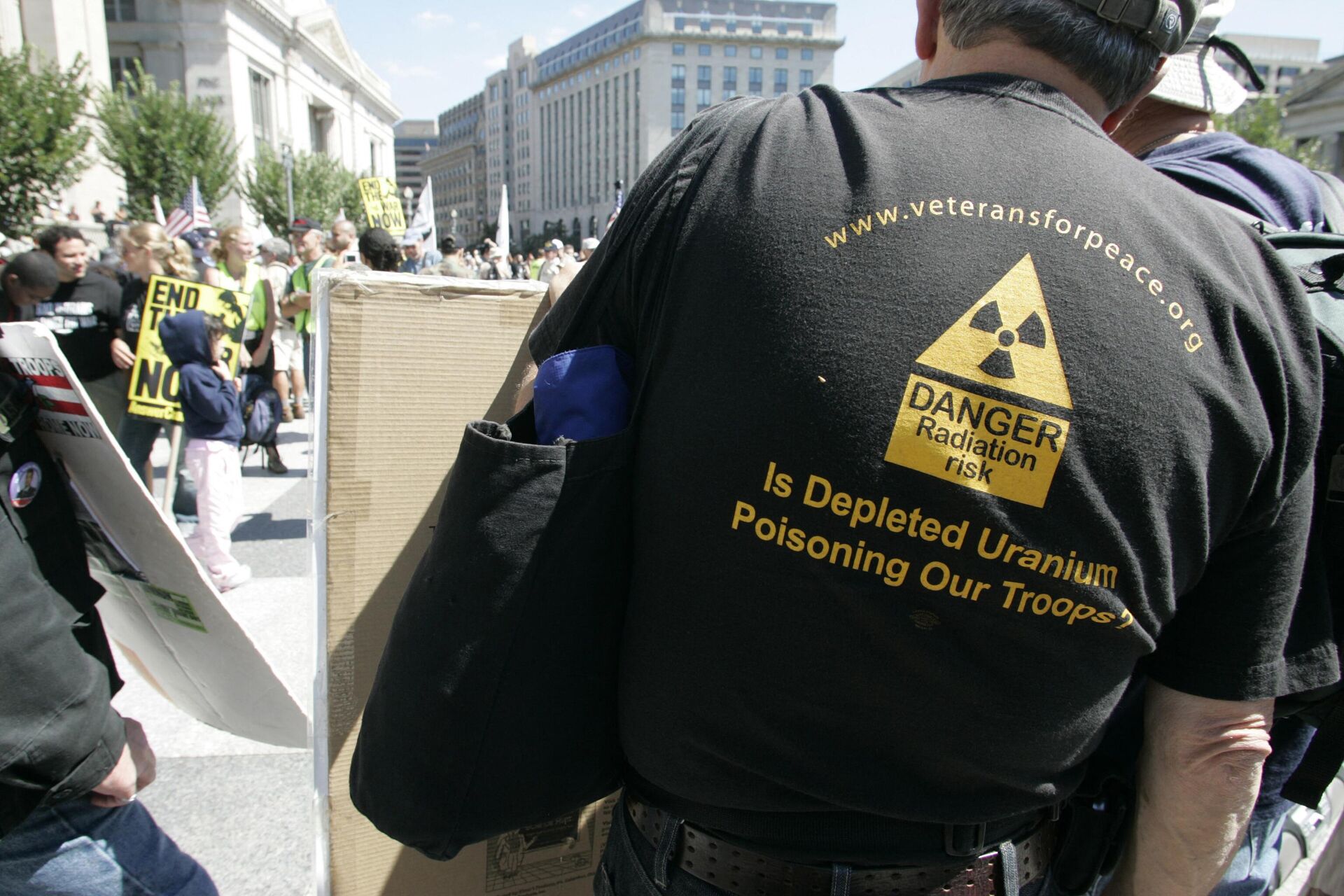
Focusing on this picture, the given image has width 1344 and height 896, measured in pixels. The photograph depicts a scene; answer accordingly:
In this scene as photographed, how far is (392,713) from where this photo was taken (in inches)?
38.4

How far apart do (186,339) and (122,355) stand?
3.03ft

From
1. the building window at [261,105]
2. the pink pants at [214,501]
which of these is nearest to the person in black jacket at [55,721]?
the pink pants at [214,501]

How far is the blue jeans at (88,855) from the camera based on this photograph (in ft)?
4.52

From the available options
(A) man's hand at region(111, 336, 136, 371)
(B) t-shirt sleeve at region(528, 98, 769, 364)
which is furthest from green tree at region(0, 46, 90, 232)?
(B) t-shirt sleeve at region(528, 98, 769, 364)

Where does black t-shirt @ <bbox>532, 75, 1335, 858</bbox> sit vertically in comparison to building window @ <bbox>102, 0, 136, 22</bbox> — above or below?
below

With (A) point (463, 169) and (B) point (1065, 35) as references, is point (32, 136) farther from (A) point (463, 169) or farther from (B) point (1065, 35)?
(A) point (463, 169)

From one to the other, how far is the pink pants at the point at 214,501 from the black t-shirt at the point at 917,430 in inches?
180

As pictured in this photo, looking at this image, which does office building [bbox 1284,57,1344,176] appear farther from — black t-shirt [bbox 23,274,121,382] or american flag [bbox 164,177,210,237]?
black t-shirt [bbox 23,274,121,382]

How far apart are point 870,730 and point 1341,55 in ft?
197

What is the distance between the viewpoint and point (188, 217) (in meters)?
11.4

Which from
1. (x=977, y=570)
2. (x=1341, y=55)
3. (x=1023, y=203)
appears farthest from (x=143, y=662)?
(x=1341, y=55)

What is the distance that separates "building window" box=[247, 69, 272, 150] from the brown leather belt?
5261cm

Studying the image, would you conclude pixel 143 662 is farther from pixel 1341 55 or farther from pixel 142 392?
pixel 1341 55

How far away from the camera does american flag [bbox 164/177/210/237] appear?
36.0 ft
